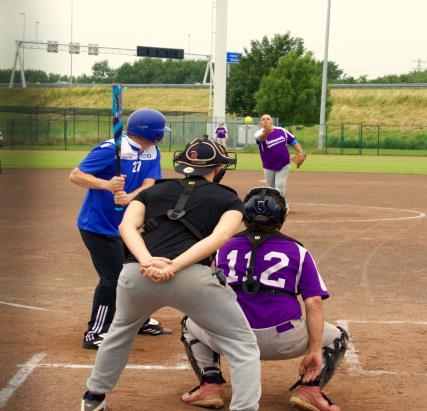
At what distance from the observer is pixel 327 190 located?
74.7 ft

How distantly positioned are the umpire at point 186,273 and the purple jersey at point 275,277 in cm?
39

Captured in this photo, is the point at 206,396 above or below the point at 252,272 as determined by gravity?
below

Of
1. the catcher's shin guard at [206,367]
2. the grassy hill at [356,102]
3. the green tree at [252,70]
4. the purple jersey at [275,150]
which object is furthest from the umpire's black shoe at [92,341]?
the grassy hill at [356,102]

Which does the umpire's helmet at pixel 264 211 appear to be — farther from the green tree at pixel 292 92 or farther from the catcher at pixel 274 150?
the green tree at pixel 292 92

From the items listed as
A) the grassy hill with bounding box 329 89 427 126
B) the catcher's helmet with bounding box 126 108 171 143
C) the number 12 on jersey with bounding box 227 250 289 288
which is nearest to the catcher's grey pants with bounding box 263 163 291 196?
the catcher's helmet with bounding box 126 108 171 143

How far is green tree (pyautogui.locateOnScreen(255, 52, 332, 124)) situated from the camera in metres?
66.6

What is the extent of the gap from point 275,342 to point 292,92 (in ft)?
208

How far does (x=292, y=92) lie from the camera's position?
6725cm

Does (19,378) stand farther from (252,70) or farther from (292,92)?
(252,70)

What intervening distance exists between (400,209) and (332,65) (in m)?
102

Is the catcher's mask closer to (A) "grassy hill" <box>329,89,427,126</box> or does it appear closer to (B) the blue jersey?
(B) the blue jersey

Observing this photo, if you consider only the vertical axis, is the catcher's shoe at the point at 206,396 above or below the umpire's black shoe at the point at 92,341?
above

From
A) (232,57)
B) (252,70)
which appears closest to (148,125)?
(252,70)

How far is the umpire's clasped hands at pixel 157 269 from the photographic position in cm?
426
